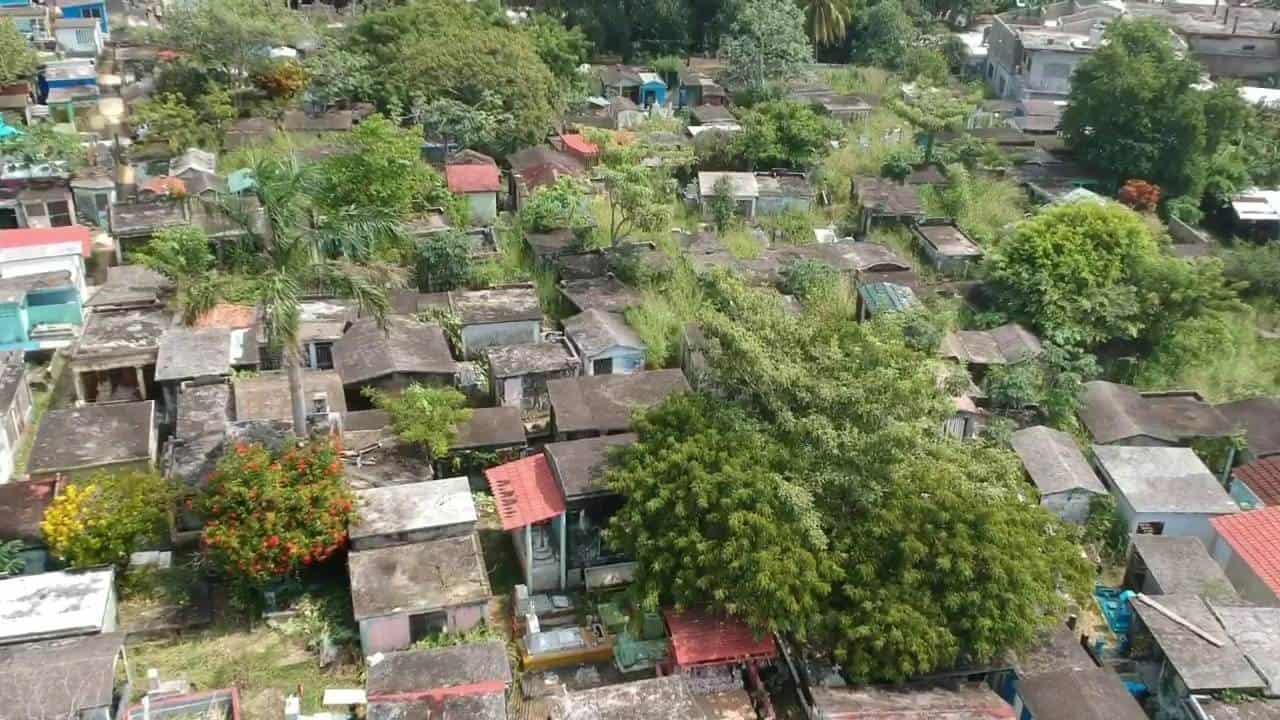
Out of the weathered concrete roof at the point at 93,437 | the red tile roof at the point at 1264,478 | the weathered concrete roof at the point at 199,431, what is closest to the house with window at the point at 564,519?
the weathered concrete roof at the point at 199,431

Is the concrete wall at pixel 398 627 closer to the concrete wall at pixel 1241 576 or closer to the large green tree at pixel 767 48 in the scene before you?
the concrete wall at pixel 1241 576

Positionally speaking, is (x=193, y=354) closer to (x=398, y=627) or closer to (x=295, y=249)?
(x=295, y=249)

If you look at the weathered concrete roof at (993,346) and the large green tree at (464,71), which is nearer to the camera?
the weathered concrete roof at (993,346)

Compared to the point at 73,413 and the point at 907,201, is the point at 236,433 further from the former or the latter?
the point at 907,201

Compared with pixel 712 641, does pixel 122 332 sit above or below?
above

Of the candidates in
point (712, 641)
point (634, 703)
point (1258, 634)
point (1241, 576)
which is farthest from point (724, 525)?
point (1241, 576)

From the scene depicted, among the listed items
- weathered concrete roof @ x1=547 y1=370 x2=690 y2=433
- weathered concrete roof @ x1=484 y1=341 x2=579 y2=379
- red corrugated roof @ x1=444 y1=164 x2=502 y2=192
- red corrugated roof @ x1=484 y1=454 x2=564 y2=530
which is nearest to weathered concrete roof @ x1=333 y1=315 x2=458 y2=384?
weathered concrete roof @ x1=484 y1=341 x2=579 y2=379
